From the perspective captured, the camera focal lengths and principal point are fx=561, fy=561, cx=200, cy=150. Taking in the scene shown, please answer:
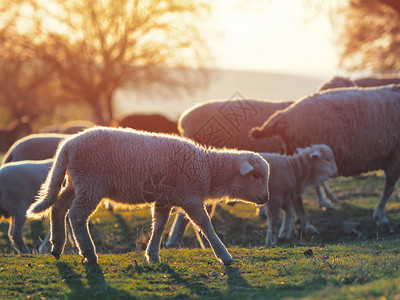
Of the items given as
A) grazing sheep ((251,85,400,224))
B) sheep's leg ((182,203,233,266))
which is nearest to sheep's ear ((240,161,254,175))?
sheep's leg ((182,203,233,266))

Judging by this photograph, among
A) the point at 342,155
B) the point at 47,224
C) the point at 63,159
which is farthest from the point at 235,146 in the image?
the point at 63,159

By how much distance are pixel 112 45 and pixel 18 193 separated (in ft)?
92.7

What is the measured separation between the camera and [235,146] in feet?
36.8

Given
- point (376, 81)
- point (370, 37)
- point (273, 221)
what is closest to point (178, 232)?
point (273, 221)

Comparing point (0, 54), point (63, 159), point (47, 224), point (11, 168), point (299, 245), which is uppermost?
point (0, 54)

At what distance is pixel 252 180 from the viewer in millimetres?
7469

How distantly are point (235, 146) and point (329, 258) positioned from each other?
4.80 meters

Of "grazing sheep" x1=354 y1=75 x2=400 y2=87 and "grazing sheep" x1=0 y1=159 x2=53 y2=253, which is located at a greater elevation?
"grazing sheep" x1=354 y1=75 x2=400 y2=87

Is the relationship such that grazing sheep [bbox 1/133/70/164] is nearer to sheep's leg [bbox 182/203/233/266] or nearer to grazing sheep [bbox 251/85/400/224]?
grazing sheep [bbox 251/85/400/224]

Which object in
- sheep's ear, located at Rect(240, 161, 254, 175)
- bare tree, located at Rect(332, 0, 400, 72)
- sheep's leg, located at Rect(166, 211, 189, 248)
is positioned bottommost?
sheep's leg, located at Rect(166, 211, 189, 248)

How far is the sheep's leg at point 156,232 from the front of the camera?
7.02 metres

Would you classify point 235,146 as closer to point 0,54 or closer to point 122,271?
point 122,271

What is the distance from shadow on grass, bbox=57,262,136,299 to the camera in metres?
5.30

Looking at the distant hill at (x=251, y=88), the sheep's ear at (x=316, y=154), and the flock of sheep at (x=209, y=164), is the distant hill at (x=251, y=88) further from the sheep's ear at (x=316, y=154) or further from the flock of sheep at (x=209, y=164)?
the sheep's ear at (x=316, y=154)
